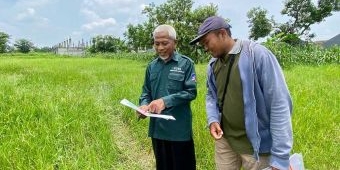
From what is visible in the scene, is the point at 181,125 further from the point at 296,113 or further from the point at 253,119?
the point at 296,113

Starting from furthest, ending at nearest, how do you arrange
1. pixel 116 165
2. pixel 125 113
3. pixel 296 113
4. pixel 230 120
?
pixel 125 113 < pixel 296 113 < pixel 116 165 < pixel 230 120

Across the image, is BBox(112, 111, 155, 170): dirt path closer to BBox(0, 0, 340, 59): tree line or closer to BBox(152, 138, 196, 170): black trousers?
BBox(152, 138, 196, 170): black trousers

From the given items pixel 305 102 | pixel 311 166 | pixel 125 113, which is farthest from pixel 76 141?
pixel 305 102

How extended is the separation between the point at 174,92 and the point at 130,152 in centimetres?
195

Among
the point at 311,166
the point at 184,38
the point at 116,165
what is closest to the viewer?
the point at 311,166

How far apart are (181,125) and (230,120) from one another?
0.69 meters

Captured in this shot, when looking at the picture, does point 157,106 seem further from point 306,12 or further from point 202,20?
point 306,12

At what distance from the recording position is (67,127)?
460cm

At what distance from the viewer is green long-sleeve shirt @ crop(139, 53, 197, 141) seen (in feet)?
9.59

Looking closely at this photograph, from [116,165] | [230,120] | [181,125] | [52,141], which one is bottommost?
[116,165]

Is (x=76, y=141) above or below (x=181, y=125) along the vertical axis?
below

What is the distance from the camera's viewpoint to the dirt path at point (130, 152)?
4.21 meters

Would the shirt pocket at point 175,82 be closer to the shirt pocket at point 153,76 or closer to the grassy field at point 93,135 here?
the shirt pocket at point 153,76

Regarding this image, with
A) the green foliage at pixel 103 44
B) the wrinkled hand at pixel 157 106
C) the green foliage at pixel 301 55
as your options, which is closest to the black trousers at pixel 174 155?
the wrinkled hand at pixel 157 106
